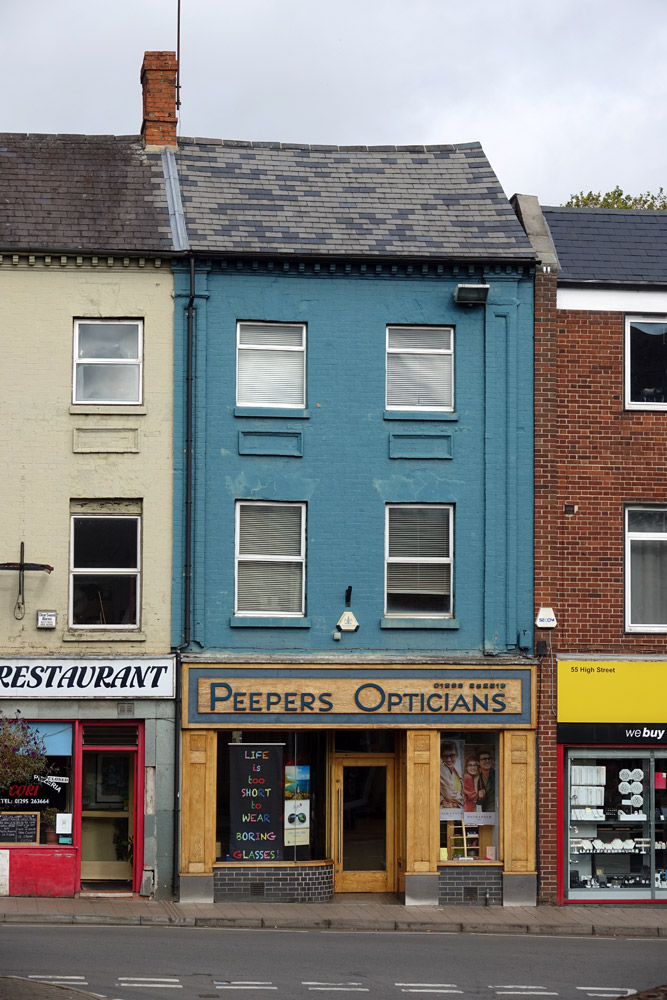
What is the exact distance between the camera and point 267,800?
21688 millimetres

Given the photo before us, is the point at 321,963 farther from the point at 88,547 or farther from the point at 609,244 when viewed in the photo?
the point at 609,244

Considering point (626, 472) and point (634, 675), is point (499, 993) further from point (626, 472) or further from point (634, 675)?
point (626, 472)

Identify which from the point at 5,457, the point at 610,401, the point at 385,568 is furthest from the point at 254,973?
the point at 610,401

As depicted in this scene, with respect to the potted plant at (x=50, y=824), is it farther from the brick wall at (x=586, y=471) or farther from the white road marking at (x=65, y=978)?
the brick wall at (x=586, y=471)

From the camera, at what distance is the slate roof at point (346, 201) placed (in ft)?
73.6

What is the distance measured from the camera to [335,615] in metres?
21.9

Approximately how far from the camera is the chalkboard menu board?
70.7 ft

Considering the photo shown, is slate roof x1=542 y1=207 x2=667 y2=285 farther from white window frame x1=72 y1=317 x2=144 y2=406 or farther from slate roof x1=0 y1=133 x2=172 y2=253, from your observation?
white window frame x1=72 y1=317 x2=144 y2=406

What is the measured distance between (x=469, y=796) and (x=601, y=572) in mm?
3992

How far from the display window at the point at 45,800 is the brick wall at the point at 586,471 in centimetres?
745

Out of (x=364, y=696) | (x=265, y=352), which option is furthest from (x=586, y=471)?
(x=265, y=352)

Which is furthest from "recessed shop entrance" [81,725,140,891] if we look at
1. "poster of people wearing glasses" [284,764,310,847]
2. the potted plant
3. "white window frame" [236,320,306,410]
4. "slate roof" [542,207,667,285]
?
"slate roof" [542,207,667,285]

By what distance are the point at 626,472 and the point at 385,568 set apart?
4.07 meters

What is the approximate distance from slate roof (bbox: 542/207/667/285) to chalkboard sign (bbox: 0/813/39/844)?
11.6 m
